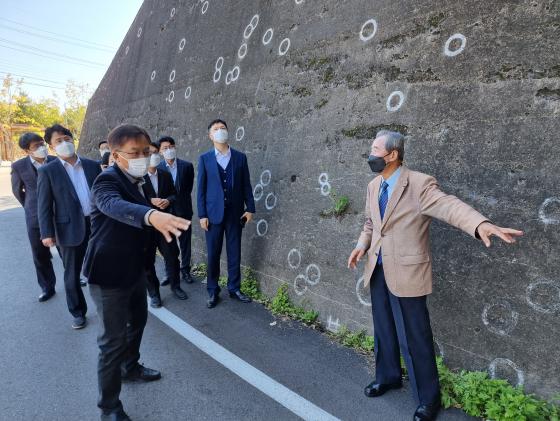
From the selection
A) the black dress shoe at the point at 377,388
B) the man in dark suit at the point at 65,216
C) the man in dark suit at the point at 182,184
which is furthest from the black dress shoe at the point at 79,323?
the black dress shoe at the point at 377,388

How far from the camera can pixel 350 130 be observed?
140 inches

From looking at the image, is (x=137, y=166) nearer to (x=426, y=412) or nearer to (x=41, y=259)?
(x=426, y=412)

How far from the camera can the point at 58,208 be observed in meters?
3.66

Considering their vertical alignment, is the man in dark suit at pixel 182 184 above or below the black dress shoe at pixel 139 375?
above

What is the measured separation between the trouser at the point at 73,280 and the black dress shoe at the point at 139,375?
1.39 m

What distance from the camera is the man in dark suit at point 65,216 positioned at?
3600 millimetres

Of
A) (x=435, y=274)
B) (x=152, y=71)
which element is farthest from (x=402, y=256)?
(x=152, y=71)

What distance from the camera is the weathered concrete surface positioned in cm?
233

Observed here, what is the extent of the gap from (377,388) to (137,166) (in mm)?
2263

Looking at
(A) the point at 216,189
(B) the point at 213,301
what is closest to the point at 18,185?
(A) the point at 216,189

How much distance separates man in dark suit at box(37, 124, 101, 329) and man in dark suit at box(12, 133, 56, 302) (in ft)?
2.92

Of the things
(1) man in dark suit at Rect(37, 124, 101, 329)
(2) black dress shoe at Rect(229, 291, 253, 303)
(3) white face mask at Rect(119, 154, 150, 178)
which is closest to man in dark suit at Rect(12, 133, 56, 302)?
(1) man in dark suit at Rect(37, 124, 101, 329)

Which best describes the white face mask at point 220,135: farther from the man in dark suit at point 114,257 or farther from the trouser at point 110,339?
the trouser at point 110,339

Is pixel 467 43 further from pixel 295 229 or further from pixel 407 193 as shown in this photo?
pixel 295 229
